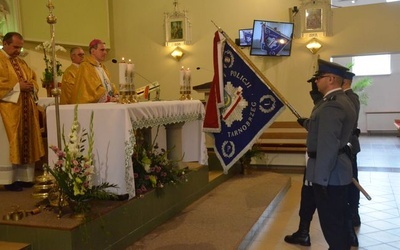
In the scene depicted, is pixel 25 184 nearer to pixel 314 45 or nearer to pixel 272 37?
pixel 272 37

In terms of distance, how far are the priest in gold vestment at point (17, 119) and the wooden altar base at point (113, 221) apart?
22 centimetres

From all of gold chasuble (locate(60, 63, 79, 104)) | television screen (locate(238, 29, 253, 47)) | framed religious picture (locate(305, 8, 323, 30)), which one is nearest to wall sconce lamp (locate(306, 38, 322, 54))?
framed religious picture (locate(305, 8, 323, 30))

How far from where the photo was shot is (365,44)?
7277 mm

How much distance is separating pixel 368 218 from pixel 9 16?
624cm

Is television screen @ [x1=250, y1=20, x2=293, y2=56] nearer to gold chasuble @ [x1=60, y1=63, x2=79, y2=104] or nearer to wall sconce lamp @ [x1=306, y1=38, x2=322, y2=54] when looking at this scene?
wall sconce lamp @ [x1=306, y1=38, x2=322, y2=54]

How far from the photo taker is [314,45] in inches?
291

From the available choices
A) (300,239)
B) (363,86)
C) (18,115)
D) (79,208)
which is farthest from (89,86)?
(363,86)

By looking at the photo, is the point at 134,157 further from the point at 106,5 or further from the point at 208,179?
the point at 106,5

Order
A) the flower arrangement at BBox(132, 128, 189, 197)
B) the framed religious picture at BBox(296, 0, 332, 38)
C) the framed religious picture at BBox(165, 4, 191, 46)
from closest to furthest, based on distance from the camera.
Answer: the flower arrangement at BBox(132, 128, 189, 197) → the framed religious picture at BBox(296, 0, 332, 38) → the framed religious picture at BBox(165, 4, 191, 46)

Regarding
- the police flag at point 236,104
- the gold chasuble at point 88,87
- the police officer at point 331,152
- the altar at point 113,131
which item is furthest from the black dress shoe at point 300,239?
the gold chasuble at point 88,87

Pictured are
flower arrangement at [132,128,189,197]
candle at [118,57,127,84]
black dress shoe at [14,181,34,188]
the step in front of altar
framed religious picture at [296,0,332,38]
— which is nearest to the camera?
the step in front of altar

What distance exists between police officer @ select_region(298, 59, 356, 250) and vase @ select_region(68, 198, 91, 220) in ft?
5.43

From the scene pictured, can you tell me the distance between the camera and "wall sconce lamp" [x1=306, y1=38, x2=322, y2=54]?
24.3 ft

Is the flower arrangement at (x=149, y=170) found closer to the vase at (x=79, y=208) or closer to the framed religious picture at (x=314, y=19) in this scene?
the vase at (x=79, y=208)
